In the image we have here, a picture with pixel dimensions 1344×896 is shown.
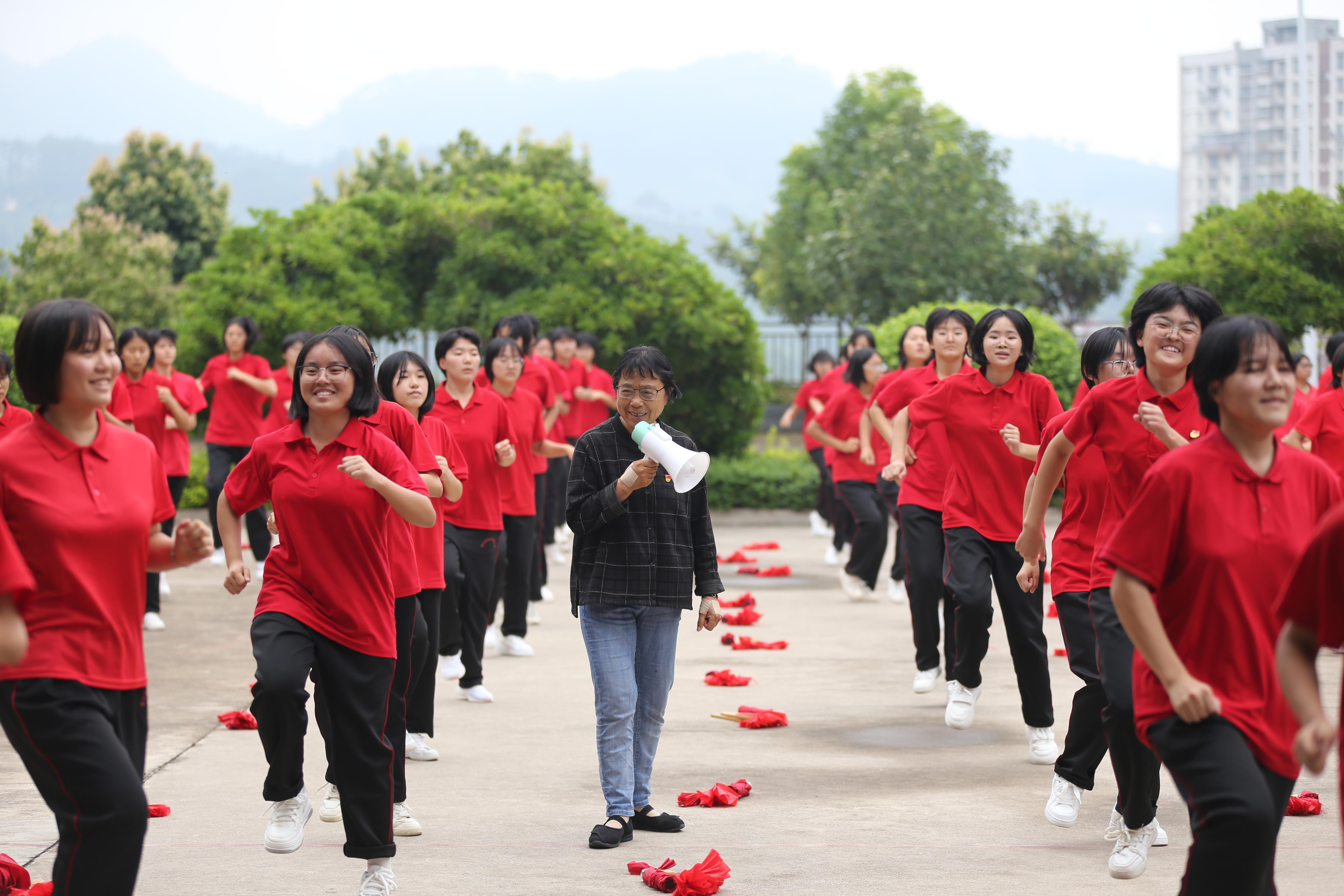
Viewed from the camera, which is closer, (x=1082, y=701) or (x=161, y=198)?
(x=1082, y=701)

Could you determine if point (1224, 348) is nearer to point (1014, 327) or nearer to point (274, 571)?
point (274, 571)

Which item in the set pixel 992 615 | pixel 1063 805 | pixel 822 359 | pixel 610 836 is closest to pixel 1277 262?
pixel 822 359

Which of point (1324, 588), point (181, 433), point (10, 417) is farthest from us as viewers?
point (181, 433)

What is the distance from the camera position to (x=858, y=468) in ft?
35.6

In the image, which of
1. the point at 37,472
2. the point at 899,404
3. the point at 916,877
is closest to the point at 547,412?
the point at 899,404

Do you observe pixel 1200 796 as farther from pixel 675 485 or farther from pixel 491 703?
pixel 491 703

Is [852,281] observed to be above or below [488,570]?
above

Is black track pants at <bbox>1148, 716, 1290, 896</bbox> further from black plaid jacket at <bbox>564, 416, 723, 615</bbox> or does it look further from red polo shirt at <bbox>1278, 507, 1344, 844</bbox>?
black plaid jacket at <bbox>564, 416, 723, 615</bbox>

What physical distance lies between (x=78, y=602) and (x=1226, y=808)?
2769 millimetres

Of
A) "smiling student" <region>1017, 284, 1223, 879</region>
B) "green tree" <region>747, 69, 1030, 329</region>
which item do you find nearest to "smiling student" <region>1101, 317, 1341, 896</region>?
"smiling student" <region>1017, 284, 1223, 879</region>

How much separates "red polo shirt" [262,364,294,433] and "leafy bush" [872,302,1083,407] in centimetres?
693

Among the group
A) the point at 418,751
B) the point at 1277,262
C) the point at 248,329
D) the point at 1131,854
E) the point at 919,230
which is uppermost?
the point at 919,230

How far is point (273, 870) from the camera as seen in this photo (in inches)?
187

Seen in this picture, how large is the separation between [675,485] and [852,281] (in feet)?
86.6
